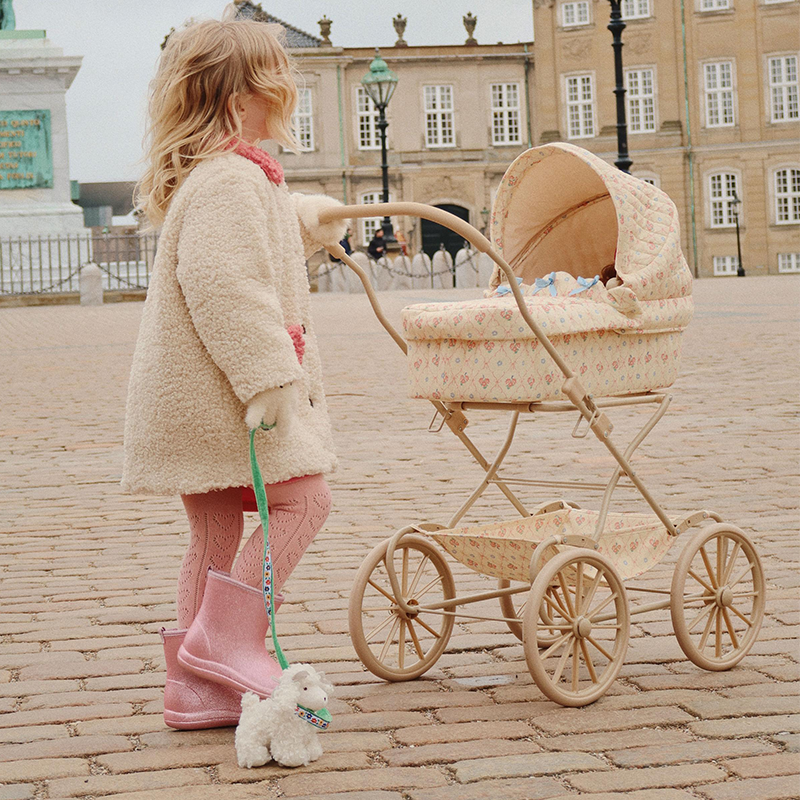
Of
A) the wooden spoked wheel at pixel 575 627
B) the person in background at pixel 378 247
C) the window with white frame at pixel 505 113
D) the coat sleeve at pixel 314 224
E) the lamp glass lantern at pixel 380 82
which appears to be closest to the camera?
the wooden spoked wheel at pixel 575 627

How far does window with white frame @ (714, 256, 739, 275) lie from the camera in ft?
156

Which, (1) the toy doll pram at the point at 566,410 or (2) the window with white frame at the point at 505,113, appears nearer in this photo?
(1) the toy doll pram at the point at 566,410

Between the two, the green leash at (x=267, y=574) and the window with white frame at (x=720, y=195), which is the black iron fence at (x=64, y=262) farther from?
the window with white frame at (x=720, y=195)

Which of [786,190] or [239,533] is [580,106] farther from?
[239,533]

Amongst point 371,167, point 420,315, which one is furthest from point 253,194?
point 371,167

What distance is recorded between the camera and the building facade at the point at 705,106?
47.4 metres

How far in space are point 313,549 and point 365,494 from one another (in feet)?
3.71

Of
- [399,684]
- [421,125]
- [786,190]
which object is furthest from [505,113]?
[399,684]

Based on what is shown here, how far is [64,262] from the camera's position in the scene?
28562 mm

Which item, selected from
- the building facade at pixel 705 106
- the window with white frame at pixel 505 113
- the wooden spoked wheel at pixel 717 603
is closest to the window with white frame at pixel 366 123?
the window with white frame at pixel 505 113

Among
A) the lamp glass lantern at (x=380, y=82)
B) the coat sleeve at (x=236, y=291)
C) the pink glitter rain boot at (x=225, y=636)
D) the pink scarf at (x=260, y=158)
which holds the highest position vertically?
the lamp glass lantern at (x=380, y=82)

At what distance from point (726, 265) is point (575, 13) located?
10836mm

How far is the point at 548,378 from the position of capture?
331 cm

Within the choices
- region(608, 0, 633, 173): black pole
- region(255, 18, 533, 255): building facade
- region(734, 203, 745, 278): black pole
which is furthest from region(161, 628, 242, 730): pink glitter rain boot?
region(255, 18, 533, 255): building facade
